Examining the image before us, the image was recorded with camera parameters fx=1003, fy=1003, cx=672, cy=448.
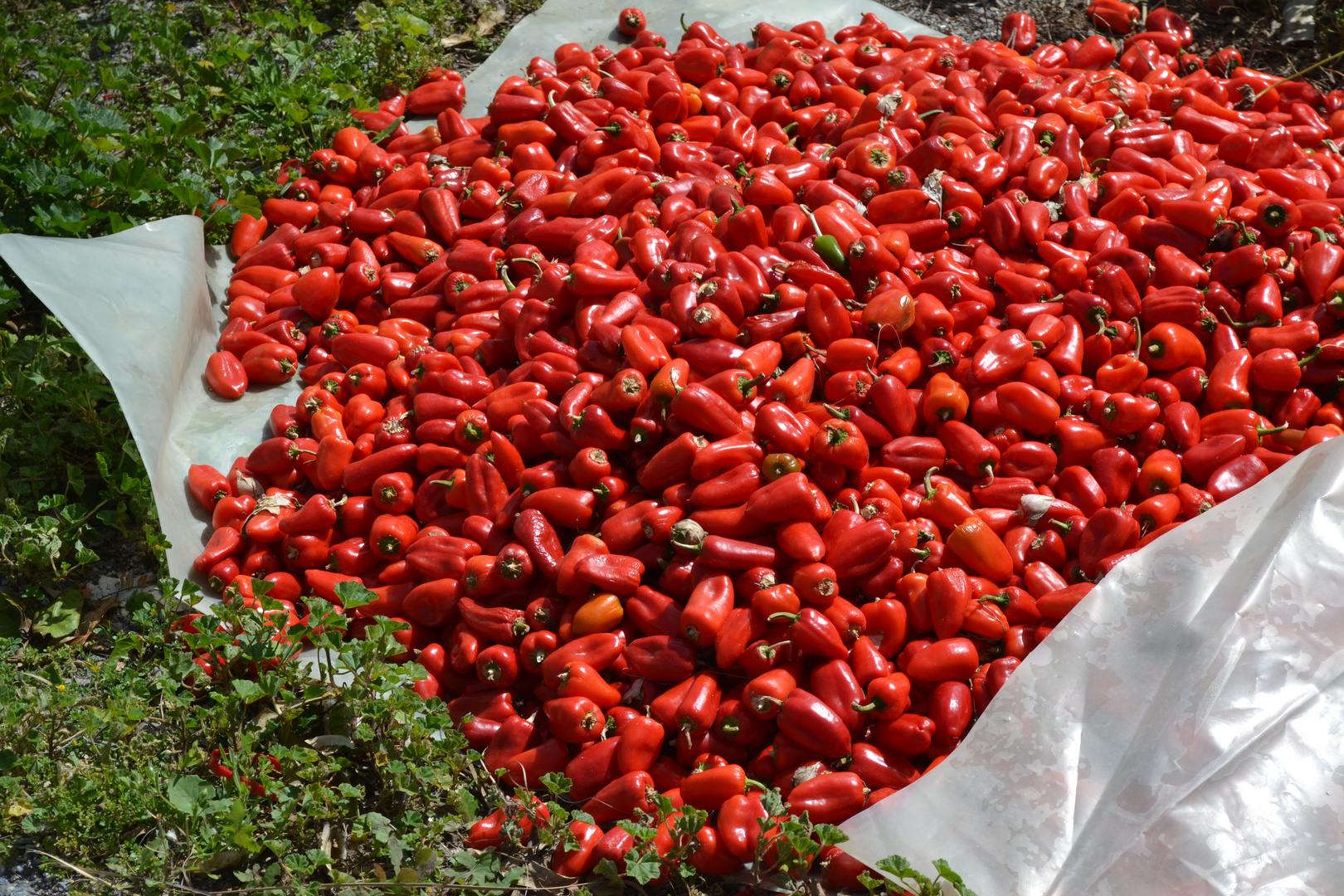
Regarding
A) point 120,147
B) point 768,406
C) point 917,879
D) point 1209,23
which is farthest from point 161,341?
point 1209,23

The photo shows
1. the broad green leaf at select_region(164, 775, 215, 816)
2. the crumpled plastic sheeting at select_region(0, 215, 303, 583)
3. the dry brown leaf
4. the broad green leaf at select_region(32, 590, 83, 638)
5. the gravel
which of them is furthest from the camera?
the dry brown leaf

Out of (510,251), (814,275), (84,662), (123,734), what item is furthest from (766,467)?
(84,662)

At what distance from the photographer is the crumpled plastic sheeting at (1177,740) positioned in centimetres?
242

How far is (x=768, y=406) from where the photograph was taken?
3.48m

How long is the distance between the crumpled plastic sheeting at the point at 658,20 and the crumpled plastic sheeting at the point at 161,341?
2.51m

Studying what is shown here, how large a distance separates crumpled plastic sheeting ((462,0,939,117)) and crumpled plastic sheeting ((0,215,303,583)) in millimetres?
2507

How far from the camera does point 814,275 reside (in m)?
3.85

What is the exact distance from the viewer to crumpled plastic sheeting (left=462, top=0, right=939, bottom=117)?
625 centimetres

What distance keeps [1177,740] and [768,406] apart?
5.25ft

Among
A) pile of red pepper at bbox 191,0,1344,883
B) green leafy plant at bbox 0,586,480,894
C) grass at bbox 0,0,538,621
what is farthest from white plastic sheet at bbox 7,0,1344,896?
grass at bbox 0,0,538,621

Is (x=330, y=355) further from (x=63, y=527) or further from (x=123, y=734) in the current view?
(x=123, y=734)

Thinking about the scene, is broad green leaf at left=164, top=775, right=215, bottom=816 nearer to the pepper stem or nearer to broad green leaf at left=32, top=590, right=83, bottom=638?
broad green leaf at left=32, top=590, right=83, bottom=638

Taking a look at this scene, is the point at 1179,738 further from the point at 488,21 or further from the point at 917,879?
the point at 488,21

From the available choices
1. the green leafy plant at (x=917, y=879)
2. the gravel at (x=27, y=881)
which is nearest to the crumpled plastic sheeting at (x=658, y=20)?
the gravel at (x=27, y=881)
